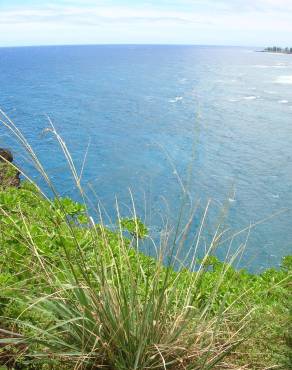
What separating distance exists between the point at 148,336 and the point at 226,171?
2449 centimetres

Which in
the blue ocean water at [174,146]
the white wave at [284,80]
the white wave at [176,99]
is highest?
the white wave at [284,80]

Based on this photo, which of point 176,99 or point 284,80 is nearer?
point 176,99

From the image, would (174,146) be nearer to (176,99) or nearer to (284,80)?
(176,99)

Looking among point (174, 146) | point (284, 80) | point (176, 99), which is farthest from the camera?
point (284, 80)

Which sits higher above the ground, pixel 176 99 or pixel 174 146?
pixel 176 99

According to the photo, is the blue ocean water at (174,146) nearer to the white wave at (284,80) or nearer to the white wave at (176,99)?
the white wave at (176,99)

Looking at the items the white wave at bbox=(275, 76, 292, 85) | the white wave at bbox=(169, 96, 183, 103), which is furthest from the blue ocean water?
the white wave at bbox=(275, 76, 292, 85)

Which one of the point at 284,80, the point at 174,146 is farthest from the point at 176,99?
the point at 284,80

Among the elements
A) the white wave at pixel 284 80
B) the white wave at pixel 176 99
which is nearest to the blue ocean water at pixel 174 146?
the white wave at pixel 176 99

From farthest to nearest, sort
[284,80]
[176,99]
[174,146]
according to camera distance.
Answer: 1. [284,80]
2. [176,99]
3. [174,146]

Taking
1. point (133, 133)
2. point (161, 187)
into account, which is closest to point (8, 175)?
point (161, 187)

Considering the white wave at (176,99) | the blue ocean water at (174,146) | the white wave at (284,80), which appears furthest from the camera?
the white wave at (284,80)

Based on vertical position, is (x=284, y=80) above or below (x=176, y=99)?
above

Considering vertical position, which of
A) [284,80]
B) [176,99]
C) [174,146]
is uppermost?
[284,80]
